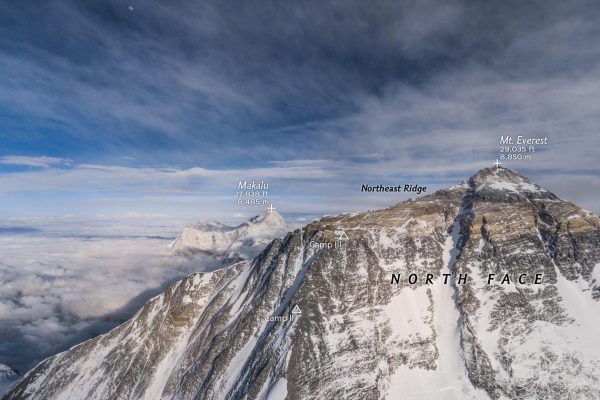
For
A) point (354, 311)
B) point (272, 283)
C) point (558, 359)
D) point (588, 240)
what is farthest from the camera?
point (272, 283)

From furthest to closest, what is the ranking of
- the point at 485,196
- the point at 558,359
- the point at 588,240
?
the point at 485,196 < the point at 588,240 < the point at 558,359

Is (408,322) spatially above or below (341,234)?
below

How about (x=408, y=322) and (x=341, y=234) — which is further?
(x=341, y=234)

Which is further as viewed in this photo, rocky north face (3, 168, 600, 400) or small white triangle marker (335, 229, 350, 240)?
small white triangle marker (335, 229, 350, 240)

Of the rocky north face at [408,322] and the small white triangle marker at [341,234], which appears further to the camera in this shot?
the small white triangle marker at [341,234]

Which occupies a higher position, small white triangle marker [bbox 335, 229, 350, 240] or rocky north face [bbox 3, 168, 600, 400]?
small white triangle marker [bbox 335, 229, 350, 240]

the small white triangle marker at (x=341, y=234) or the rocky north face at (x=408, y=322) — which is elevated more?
the small white triangle marker at (x=341, y=234)

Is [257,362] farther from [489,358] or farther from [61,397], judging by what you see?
[61,397]

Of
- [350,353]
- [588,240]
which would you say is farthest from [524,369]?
[588,240]
